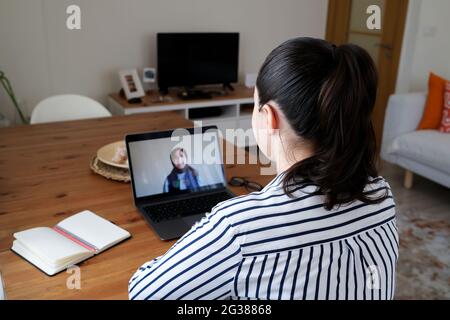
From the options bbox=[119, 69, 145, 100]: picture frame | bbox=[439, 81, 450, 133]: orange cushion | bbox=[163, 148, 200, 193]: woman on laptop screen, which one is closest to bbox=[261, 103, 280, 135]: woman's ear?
bbox=[163, 148, 200, 193]: woman on laptop screen

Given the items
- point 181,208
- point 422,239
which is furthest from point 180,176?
point 422,239

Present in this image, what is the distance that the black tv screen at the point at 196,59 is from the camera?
3615 mm

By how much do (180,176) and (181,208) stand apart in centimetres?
12

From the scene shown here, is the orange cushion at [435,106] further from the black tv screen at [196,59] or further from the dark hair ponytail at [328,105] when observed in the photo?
the dark hair ponytail at [328,105]

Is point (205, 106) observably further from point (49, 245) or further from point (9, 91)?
point (49, 245)

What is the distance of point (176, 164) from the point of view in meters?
1.36

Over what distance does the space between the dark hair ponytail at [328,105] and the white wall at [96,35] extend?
293 cm

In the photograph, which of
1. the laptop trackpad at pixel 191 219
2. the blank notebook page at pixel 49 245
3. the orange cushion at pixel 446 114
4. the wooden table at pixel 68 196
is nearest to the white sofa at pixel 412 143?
the orange cushion at pixel 446 114

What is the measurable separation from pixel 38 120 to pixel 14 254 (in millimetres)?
1378

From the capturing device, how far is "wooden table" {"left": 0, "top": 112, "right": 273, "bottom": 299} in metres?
0.97

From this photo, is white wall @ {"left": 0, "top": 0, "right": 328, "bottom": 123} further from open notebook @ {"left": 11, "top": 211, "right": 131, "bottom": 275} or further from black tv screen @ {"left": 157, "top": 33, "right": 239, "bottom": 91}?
open notebook @ {"left": 11, "top": 211, "right": 131, "bottom": 275}

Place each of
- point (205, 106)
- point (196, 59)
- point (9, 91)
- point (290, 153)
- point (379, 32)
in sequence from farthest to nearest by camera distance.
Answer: point (379, 32) < point (196, 59) < point (205, 106) < point (9, 91) < point (290, 153)
